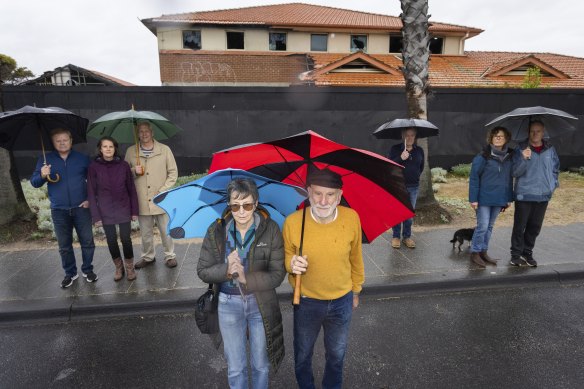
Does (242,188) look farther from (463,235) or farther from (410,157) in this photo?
(463,235)

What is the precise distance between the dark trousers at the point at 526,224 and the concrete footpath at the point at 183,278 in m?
0.29

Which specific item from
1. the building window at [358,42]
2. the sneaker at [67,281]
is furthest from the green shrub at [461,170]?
the building window at [358,42]

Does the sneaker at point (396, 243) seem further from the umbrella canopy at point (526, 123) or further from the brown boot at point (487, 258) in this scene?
the umbrella canopy at point (526, 123)

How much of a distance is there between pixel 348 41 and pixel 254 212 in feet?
79.6

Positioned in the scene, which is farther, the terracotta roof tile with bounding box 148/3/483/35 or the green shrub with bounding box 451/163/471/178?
the terracotta roof tile with bounding box 148/3/483/35

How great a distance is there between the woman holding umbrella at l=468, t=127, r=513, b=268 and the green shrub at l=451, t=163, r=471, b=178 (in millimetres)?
6985

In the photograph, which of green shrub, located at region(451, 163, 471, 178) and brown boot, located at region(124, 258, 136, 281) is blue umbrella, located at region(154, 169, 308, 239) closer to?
brown boot, located at region(124, 258, 136, 281)

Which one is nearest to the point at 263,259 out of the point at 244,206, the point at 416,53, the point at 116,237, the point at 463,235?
the point at 244,206

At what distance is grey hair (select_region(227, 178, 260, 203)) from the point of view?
87.1 inches

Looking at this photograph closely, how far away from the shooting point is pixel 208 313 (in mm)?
2395

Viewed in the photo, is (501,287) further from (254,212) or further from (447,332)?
(254,212)

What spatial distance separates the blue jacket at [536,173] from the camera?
471cm

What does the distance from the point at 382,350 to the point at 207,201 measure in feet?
7.78

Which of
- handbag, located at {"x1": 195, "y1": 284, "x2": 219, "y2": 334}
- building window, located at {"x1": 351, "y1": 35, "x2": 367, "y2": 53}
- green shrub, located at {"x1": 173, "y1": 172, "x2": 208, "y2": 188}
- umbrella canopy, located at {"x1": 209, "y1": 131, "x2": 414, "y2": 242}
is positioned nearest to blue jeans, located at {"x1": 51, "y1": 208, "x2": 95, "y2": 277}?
handbag, located at {"x1": 195, "y1": 284, "x2": 219, "y2": 334}
